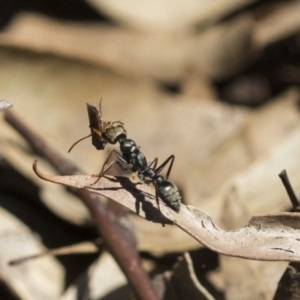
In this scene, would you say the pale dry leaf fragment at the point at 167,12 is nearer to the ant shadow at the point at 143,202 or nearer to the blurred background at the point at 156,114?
the blurred background at the point at 156,114

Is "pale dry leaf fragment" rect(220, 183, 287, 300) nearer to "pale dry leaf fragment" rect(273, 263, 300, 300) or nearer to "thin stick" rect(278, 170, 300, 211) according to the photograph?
"pale dry leaf fragment" rect(273, 263, 300, 300)

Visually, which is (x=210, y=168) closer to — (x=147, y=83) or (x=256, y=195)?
(x=256, y=195)

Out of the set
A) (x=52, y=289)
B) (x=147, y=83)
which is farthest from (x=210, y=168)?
(x=52, y=289)

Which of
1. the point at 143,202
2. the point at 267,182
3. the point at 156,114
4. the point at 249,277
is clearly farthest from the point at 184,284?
the point at 156,114

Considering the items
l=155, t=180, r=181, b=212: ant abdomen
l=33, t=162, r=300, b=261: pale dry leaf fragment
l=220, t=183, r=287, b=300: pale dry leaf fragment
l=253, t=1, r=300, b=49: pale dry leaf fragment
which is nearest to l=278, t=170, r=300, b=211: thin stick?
l=33, t=162, r=300, b=261: pale dry leaf fragment

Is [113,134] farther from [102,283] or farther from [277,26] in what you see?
[277,26]

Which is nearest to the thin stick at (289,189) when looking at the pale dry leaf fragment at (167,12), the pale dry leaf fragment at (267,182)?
the pale dry leaf fragment at (267,182)
